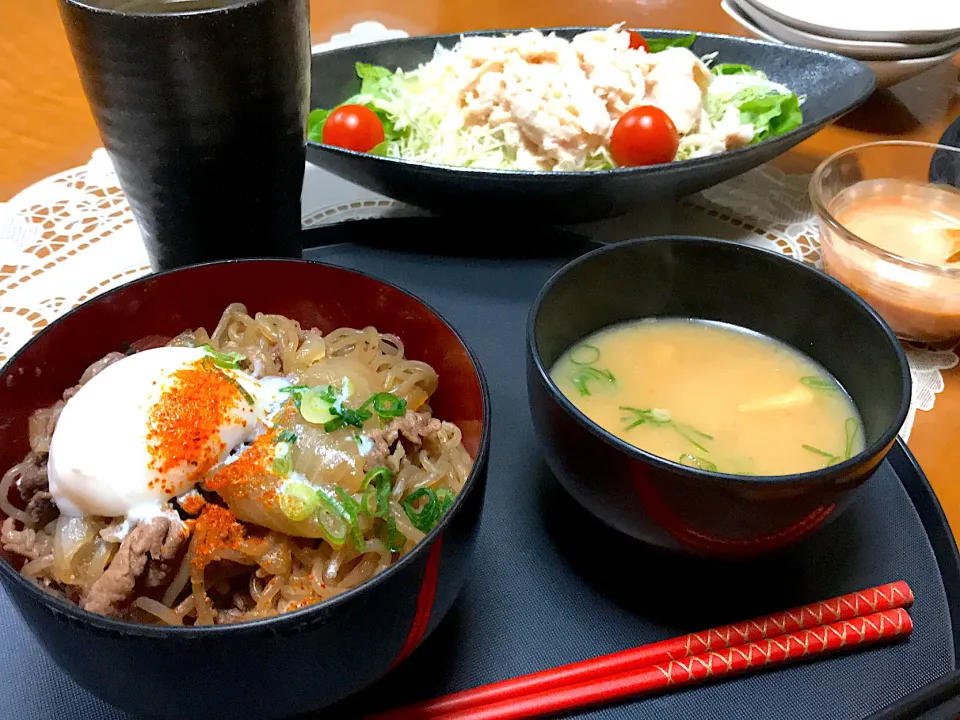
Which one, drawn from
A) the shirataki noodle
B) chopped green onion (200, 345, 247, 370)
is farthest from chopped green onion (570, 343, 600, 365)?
chopped green onion (200, 345, 247, 370)

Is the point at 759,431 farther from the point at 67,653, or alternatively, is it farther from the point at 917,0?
the point at 917,0

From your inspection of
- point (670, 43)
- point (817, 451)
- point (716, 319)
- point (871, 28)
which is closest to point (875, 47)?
point (871, 28)

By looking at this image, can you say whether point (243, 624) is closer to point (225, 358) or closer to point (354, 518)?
point (354, 518)

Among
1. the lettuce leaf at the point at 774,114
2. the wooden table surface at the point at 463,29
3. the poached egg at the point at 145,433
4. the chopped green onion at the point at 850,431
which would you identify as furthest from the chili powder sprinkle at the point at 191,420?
the lettuce leaf at the point at 774,114

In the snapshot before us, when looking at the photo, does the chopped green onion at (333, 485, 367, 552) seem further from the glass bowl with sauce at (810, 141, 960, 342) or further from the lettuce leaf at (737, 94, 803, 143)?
the lettuce leaf at (737, 94, 803, 143)

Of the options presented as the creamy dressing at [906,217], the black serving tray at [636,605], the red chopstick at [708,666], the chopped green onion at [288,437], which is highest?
the chopped green onion at [288,437]

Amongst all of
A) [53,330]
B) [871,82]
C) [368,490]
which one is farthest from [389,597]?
[871,82]

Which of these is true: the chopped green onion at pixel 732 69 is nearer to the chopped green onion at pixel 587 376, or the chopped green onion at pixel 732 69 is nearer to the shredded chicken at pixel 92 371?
the chopped green onion at pixel 587 376
